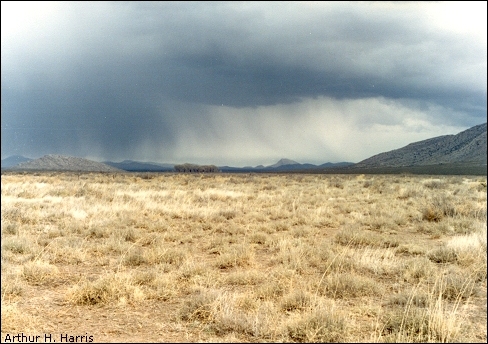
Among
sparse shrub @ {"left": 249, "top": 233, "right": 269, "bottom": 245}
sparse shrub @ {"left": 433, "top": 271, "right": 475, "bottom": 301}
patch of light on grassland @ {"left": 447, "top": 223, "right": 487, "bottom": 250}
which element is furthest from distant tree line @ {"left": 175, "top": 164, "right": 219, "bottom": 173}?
sparse shrub @ {"left": 433, "top": 271, "right": 475, "bottom": 301}

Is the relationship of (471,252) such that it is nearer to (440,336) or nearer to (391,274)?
(391,274)

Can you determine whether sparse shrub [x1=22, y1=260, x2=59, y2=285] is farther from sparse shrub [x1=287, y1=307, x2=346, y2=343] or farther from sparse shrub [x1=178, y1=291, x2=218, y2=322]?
sparse shrub [x1=287, y1=307, x2=346, y2=343]

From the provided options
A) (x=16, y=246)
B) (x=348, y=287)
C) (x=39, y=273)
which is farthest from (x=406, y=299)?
(x=16, y=246)

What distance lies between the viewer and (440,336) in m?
5.25

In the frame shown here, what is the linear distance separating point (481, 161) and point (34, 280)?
10547 centimetres

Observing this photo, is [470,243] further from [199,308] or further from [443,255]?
[199,308]

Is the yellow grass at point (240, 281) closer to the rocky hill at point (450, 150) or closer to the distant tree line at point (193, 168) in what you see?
the rocky hill at point (450, 150)

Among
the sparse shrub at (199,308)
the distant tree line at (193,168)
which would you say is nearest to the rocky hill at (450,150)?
the distant tree line at (193,168)

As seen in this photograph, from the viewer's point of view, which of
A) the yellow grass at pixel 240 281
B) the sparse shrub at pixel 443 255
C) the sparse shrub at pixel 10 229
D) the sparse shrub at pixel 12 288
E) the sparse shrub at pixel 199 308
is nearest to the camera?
the yellow grass at pixel 240 281

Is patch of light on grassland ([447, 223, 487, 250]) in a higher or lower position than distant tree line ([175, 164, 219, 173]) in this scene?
lower

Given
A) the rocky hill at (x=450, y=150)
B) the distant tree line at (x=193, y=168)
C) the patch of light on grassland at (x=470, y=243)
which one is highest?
the rocky hill at (x=450, y=150)

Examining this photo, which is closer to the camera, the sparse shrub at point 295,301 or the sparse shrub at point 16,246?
the sparse shrub at point 295,301

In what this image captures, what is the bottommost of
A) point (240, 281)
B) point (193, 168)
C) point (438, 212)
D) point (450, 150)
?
point (240, 281)

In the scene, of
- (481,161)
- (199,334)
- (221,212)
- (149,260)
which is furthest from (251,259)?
(481,161)
